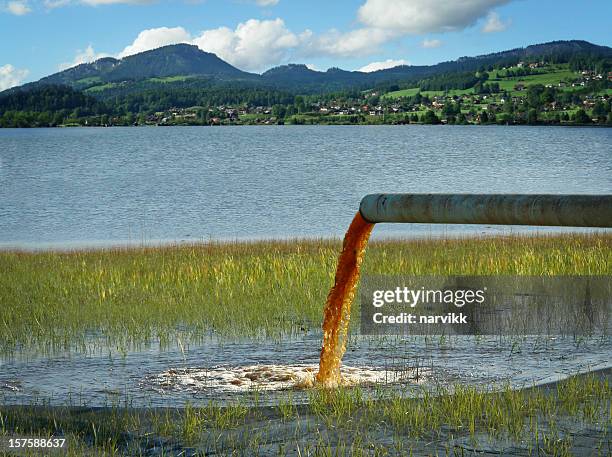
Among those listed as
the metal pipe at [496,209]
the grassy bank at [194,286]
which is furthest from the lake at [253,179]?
the metal pipe at [496,209]

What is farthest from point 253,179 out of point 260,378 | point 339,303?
point 339,303

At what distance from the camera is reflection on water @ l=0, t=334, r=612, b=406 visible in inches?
362

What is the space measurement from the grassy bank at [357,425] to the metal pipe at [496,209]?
151 centimetres

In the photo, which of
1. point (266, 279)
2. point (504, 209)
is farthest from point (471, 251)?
point (504, 209)

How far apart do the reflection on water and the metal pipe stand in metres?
1.97

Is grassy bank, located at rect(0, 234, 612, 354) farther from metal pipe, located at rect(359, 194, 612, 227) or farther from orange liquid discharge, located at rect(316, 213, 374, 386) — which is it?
metal pipe, located at rect(359, 194, 612, 227)

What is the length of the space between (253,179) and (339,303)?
75464mm

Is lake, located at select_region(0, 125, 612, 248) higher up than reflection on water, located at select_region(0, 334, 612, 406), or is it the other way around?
reflection on water, located at select_region(0, 334, 612, 406)

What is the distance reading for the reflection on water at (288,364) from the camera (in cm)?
920

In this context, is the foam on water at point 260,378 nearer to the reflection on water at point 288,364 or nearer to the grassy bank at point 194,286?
the reflection on water at point 288,364

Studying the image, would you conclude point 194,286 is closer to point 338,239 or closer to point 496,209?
point 496,209

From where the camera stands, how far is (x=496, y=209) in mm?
6641

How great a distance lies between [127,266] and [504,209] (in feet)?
50.3

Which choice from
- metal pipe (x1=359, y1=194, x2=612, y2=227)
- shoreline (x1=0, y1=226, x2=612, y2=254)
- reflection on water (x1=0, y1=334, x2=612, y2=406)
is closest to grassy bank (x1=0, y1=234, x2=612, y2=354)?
reflection on water (x1=0, y1=334, x2=612, y2=406)
